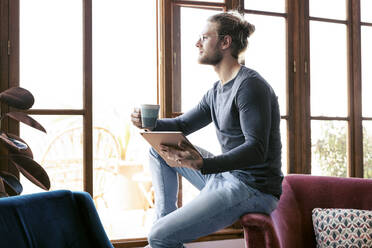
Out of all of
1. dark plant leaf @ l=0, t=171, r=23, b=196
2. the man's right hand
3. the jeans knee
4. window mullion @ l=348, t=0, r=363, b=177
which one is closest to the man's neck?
the man's right hand

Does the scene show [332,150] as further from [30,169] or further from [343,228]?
[30,169]

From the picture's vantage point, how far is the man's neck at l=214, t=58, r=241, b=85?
213 cm

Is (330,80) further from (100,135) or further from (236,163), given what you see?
(100,135)

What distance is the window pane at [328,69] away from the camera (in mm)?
3117

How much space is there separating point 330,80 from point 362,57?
34 centimetres

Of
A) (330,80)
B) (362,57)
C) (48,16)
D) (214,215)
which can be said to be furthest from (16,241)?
(362,57)

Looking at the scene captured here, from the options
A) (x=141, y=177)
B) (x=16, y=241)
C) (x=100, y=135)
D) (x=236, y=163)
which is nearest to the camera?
(x=16, y=241)

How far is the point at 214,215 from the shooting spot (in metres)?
1.85

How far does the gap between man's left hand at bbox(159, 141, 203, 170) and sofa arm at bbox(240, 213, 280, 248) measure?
12.4 inches

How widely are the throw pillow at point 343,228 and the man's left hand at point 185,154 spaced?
0.81 meters

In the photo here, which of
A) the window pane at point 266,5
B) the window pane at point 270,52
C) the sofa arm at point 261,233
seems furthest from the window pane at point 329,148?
the sofa arm at point 261,233

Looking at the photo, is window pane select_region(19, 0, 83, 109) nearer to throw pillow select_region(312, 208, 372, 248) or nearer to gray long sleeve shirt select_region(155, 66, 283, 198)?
gray long sleeve shirt select_region(155, 66, 283, 198)

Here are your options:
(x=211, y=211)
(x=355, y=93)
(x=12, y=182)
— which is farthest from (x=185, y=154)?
(x=355, y=93)

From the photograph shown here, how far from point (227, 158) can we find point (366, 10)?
2.13 meters
